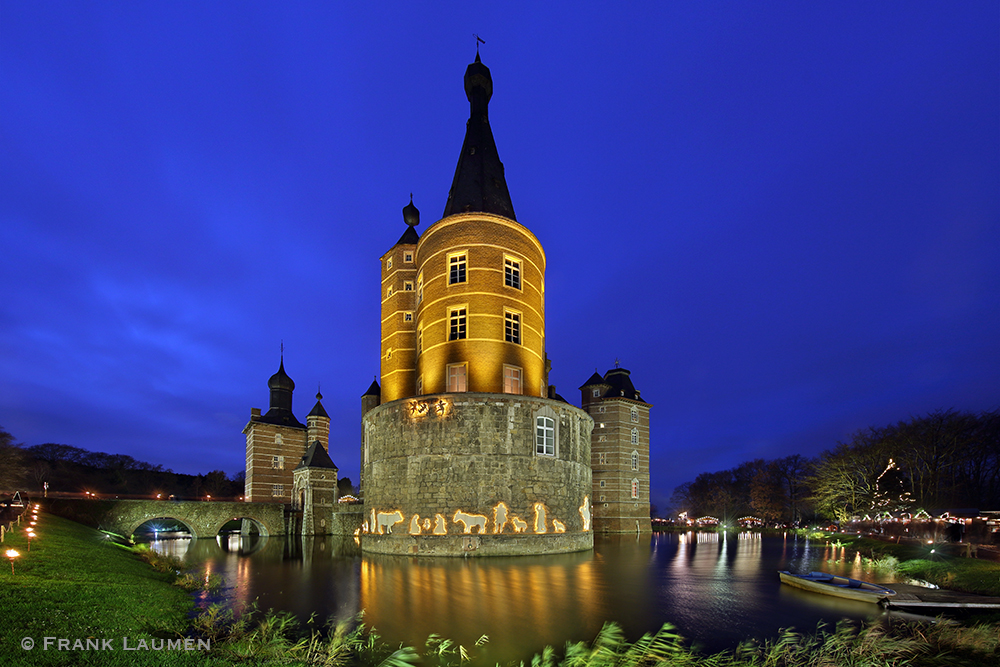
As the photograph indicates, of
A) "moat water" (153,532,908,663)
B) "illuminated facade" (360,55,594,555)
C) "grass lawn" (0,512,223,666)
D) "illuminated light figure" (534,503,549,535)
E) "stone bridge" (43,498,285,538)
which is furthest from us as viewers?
"stone bridge" (43,498,285,538)

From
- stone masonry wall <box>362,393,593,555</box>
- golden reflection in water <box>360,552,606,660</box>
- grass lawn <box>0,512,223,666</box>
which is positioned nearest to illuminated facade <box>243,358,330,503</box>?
stone masonry wall <box>362,393,593,555</box>

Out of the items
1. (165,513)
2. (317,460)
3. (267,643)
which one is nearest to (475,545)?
(267,643)

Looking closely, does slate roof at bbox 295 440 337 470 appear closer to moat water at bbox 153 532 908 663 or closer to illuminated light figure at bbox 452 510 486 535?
moat water at bbox 153 532 908 663

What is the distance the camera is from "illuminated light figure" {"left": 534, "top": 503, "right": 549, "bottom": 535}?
90.9 ft

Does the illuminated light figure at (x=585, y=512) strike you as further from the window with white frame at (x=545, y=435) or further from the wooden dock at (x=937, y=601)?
the wooden dock at (x=937, y=601)

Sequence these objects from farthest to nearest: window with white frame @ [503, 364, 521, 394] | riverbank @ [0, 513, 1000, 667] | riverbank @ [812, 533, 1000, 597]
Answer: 1. window with white frame @ [503, 364, 521, 394]
2. riverbank @ [812, 533, 1000, 597]
3. riverbank @ [0, 513, 1000, 667]

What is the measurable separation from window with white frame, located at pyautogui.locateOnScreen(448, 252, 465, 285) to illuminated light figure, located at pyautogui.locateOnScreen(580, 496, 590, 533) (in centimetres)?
1519

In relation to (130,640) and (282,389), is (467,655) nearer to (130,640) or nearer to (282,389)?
(130,640)

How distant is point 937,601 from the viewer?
13.9 meters

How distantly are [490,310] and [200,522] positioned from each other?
3349 centimetres

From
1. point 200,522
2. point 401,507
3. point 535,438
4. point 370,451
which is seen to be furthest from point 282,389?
point 535,438

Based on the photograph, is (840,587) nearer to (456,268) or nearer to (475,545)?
(475,545)

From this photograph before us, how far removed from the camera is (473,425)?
90.9 feet
